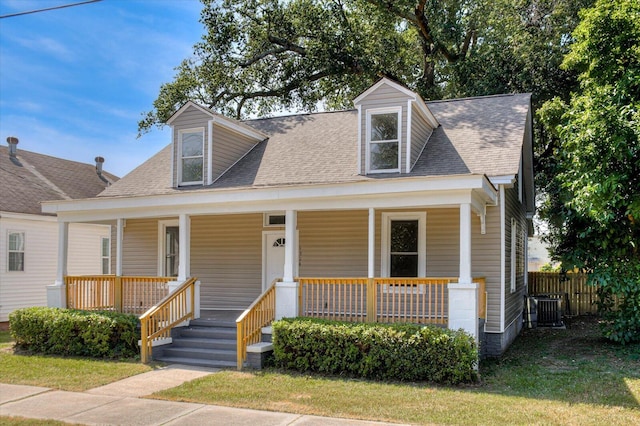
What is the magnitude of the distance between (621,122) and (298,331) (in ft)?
25.1

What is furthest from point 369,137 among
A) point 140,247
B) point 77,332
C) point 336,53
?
point 336,53

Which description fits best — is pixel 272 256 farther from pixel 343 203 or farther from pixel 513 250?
pixel 513 250

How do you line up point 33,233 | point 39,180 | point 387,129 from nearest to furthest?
point 387,129
point 33,233
point 39,180

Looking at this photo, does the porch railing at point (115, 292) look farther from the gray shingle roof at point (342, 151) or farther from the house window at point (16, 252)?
the house window at point (16, 252)

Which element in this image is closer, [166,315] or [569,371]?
[569,371]

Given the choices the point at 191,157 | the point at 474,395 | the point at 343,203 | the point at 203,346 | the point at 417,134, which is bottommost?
the point at 474,395

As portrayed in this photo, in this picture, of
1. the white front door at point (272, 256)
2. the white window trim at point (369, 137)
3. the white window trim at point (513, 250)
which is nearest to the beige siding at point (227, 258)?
the white front door at point (272, 256)

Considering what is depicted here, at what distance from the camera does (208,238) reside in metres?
14.0

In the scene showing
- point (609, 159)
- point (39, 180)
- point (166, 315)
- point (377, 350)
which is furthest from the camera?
point (39, 180)

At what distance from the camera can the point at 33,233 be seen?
18016 millimetres

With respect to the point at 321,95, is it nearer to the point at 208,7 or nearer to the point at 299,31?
the point at 299,31

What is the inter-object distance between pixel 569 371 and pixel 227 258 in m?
7.96

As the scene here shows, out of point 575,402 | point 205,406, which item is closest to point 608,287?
point 575,402

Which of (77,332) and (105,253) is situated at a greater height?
(105,253)
